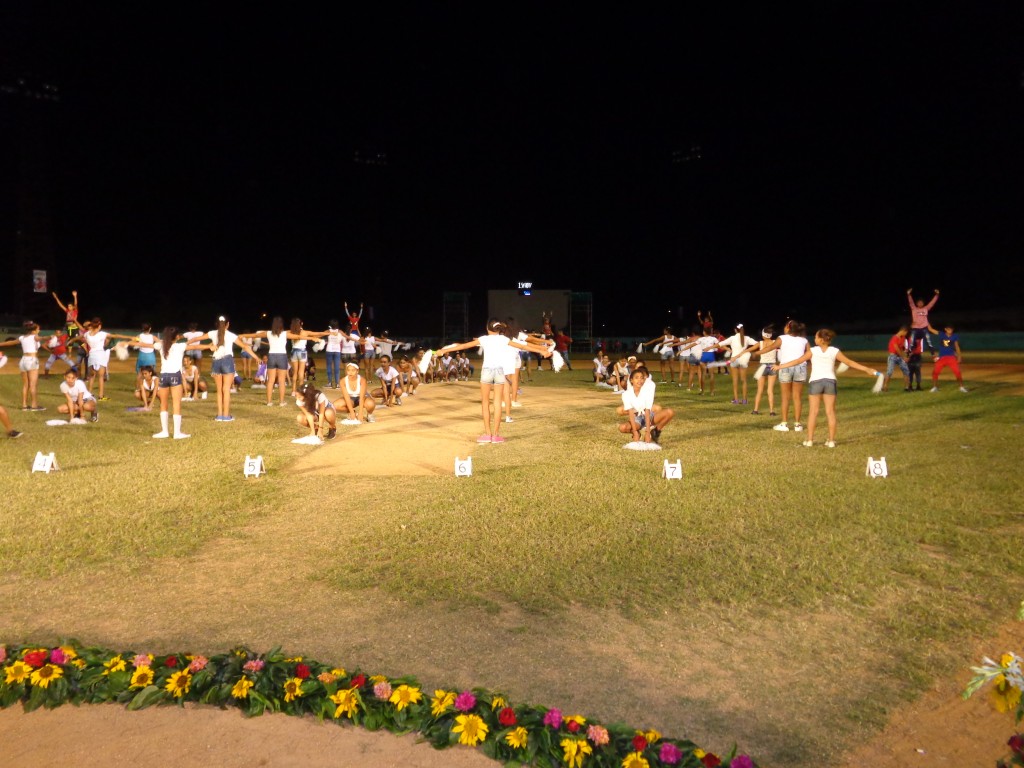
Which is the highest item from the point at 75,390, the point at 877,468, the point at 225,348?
the point at 225,348

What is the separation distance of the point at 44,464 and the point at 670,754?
987cm

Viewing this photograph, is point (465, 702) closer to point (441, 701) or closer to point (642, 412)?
point (441, 701)

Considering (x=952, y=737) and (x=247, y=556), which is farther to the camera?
(x=247, y=556)

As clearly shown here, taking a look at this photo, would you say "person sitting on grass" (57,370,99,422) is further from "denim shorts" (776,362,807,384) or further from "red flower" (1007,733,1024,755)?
"red flower" (1007,733,1024,755)

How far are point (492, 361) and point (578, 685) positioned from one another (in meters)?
8.85

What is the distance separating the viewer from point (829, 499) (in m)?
9.05

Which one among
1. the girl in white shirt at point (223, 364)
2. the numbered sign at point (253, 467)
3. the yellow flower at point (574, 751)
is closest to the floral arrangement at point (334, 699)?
the yellow flower at point (574, 751)

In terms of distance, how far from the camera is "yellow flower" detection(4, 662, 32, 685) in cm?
434

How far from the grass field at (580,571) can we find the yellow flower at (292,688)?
573 millimetres

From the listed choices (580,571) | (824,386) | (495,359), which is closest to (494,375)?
(495,359)

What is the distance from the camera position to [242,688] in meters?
4.29

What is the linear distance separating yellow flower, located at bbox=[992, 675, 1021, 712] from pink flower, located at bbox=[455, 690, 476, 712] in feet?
7.89

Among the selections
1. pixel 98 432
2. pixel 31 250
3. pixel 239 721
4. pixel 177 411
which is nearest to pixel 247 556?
pixel 239 721

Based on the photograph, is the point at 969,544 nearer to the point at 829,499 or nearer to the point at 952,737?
the point at 829,499
